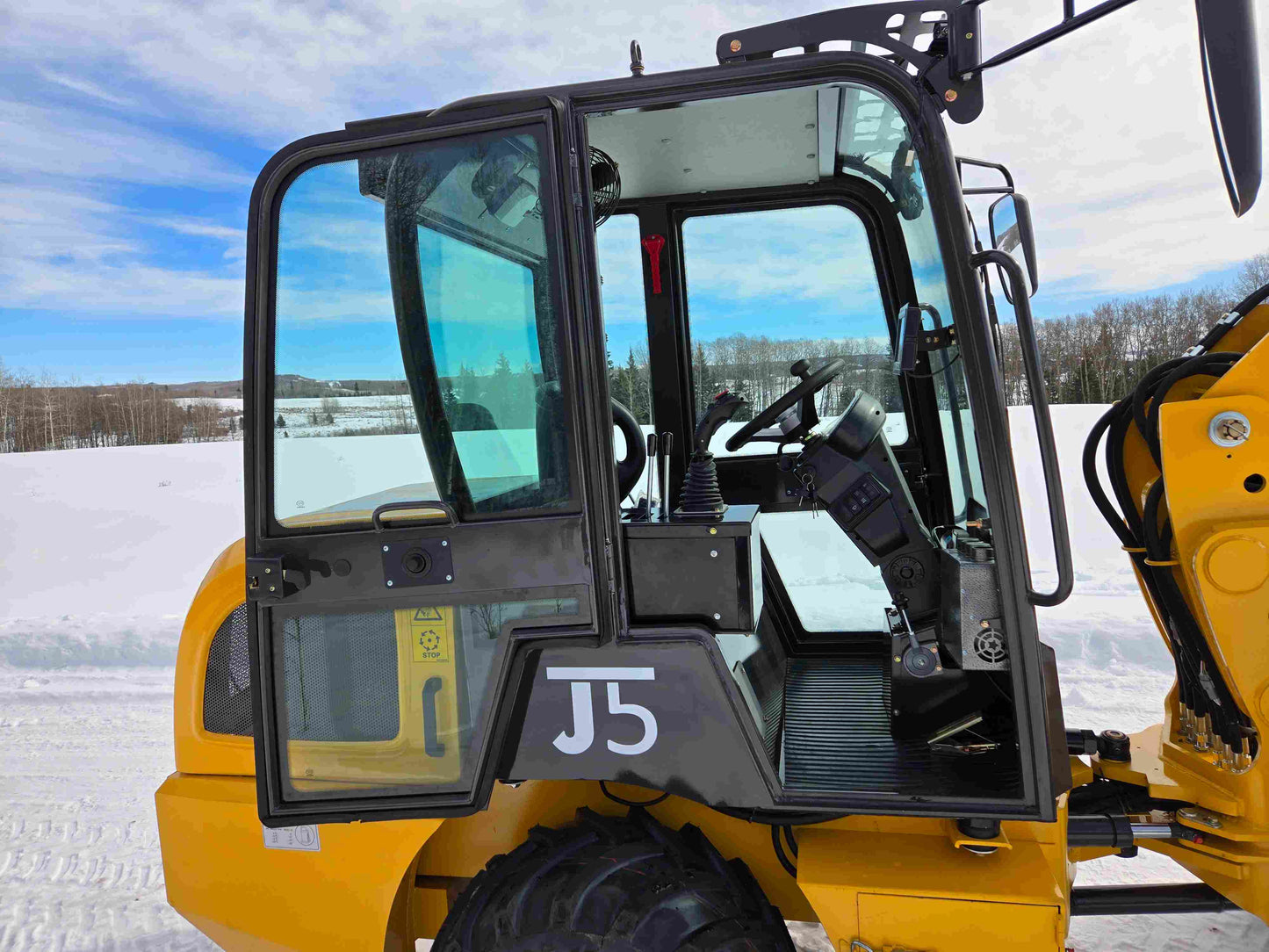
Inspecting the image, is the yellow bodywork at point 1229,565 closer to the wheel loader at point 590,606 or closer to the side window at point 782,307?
the wheel loader at point 590,606

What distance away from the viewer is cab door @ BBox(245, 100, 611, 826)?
185 cm

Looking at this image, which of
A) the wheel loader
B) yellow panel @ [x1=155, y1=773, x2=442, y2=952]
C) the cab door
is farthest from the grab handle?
yellow panel @ [x1=155, y1=773, x2=442, y2=952]

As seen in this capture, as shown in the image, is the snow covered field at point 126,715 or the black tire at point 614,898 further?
the snow covered field at point 126,715

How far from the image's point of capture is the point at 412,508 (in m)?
1.89

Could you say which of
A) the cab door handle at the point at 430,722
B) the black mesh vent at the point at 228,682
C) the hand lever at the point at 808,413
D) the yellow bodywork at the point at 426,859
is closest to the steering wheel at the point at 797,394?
the hand lever at the point at 808,413

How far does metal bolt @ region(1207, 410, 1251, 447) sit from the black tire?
151cm

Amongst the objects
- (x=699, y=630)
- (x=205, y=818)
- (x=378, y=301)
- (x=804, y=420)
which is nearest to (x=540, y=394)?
(x=378, y=301)

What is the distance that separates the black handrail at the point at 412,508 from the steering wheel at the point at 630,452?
Answer: 864mm

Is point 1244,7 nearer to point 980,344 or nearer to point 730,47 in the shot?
point 980,344

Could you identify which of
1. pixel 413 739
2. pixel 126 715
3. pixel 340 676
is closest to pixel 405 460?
pixel 340 676

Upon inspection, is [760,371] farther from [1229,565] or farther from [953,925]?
[953,925]

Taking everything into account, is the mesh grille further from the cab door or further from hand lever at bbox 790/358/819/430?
hand lever at bbox 790/358/819/430

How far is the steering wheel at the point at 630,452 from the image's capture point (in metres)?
2.73

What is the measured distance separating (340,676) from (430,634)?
0.24 metres
